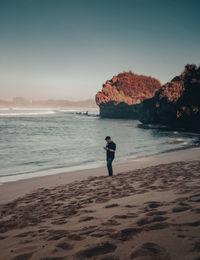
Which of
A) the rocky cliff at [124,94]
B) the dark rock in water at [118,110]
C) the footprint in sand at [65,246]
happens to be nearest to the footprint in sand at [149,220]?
the footprint in sand at [65,246]

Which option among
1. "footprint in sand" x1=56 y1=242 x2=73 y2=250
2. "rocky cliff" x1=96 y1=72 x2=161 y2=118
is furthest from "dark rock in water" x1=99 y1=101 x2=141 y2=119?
"footprint in sand" x1=56 y1=242 x2=73 y2=250

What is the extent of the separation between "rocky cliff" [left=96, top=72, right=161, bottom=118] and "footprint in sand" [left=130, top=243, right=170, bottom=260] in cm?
11246

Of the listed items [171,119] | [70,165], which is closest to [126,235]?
[70,165]

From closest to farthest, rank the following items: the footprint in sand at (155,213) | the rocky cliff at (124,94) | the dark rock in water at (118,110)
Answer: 1. the footprint in sand at (155,213)
2. the dark rock in water at (118,110)
3. the rocky cliff at (124,94)

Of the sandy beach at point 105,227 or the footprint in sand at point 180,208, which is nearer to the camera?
the sandy beach at point 105,227

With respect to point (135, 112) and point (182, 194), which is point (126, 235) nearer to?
point (182, 194)

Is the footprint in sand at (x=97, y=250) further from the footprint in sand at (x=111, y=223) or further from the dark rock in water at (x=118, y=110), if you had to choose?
the dark rock in water at (x=118, y=110)

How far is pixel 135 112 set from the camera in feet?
389

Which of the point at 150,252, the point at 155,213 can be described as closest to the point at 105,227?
the point at 155,213

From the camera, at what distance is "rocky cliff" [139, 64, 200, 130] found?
134ft

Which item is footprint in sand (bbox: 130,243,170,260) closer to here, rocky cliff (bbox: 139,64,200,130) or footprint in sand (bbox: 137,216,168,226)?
footprint in sand (bbox: 137,216,168,226)

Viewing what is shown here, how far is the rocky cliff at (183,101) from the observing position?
40750 millimetres

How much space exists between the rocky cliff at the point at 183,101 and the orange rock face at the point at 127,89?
281 ft

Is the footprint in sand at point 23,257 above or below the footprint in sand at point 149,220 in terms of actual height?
below
